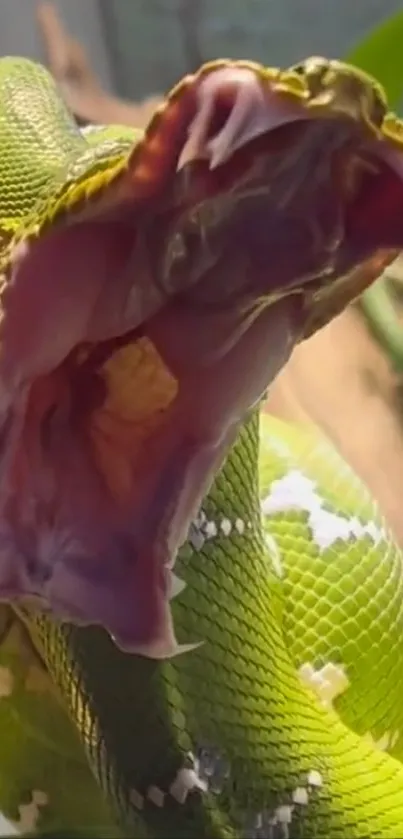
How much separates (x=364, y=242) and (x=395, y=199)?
23 millimetres

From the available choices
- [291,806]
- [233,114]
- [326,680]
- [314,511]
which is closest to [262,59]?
[314,511]

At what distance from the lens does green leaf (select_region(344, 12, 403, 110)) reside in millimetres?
1038

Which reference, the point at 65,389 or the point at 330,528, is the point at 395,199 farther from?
the point at 330,528

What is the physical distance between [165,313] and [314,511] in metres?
0.37

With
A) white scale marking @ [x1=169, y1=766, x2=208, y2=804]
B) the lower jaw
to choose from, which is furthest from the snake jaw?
white scale marking @ [x1=169, y1=766, x2=208, y2=804]

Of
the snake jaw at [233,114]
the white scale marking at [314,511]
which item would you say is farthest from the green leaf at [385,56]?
the snake jaw at [233,114]

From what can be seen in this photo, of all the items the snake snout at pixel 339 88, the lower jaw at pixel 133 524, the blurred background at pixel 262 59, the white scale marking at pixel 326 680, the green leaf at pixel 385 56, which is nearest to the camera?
the snake snout at pixel 339 88

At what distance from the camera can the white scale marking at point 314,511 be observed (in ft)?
2.82

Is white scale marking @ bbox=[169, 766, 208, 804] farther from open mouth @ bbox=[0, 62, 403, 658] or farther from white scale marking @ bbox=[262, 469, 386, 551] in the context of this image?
white scale marking @ bbox=[262, 469, 386, 551]

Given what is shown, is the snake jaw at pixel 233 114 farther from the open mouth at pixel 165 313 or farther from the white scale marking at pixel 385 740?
the white scale marking at pixel 385 740

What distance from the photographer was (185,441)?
537mm

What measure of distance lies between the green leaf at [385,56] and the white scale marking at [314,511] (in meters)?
0.31

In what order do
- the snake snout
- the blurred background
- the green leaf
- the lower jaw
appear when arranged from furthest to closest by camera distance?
1. the blurred background
2. the green leaf
3. the lower jaw
4. the snake snout

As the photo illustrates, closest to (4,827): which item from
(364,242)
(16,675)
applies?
(16,675)
